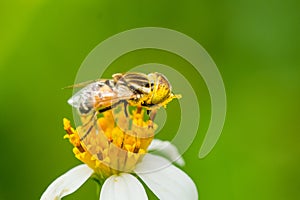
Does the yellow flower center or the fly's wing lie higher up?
the fly's wing

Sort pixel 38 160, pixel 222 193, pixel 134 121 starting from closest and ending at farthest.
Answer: pixel 134 121 < pixel 222 193 < pixel 38 160

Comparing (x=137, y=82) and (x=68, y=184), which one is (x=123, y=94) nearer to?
(x=137, y=82)

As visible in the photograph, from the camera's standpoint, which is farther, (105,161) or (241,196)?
(241,196)

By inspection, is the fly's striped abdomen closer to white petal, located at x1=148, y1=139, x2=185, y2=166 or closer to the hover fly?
the hover fly

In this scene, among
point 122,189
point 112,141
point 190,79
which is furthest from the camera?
point 190,79

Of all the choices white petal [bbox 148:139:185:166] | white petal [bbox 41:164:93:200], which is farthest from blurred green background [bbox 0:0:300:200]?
white petal [bbox 41:164:93:200]

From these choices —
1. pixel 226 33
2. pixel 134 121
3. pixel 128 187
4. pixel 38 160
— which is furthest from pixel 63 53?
pixel 128 187

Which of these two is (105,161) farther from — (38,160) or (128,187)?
(38,160)

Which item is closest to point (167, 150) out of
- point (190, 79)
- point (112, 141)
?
point (112, 141)
